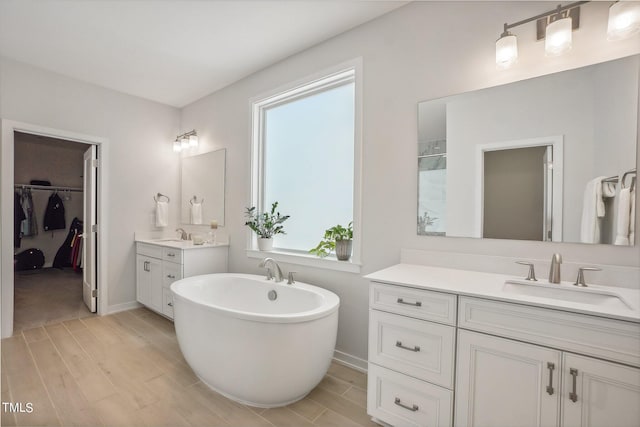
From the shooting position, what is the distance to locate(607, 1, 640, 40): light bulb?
125 centimetres

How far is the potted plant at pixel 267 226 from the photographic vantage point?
2.86m

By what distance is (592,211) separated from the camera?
1.39m

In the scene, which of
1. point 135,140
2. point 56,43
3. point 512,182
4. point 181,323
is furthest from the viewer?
point 135,140

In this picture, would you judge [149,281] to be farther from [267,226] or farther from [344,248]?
[344,248]

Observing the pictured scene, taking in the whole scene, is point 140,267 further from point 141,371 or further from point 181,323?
point 181,323

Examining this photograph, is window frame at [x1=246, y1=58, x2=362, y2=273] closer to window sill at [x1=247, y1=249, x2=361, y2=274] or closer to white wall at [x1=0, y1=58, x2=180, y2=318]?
window sill at [x1=247, y1=249, x2=361, y2=274]

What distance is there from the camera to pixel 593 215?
1389mm

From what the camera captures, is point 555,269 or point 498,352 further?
point 555,269

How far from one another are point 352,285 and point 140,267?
110 inches

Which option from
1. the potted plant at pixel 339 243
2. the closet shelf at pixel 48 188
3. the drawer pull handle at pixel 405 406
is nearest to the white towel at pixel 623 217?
the drawer pull handle at pixel 405 406

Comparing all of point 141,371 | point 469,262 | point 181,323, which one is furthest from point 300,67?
point 141,371

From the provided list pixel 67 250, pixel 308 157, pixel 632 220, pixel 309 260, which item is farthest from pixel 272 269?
pixel 67 250

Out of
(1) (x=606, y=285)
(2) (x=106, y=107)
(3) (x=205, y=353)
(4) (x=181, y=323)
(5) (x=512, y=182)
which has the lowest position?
(3) (x=205, y=353)

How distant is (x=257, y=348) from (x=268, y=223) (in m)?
1.43
